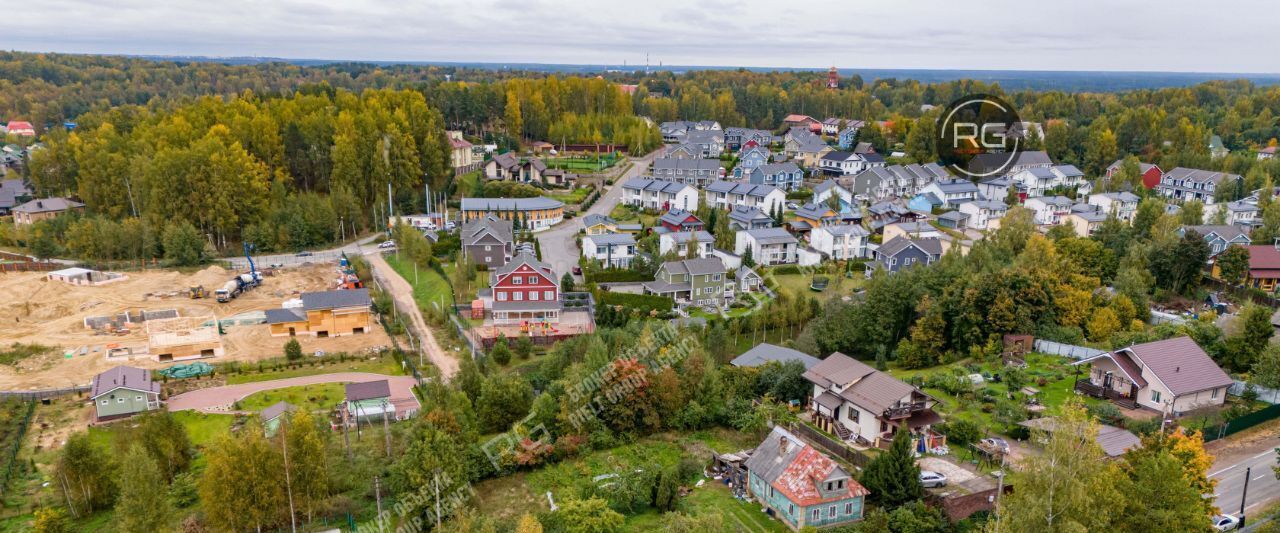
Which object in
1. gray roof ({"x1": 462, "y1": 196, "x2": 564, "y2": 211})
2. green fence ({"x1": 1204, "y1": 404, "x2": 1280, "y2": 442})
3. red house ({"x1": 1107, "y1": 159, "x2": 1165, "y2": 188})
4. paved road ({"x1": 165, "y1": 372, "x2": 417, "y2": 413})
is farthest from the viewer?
red house ({"x1": 1107, "y1": 159, "x2": 1165, "y2": 188})

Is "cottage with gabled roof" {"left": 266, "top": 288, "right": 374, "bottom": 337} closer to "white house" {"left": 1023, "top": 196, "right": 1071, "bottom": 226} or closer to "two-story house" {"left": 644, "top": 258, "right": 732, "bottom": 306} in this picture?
"two-story house" {"left": 644, "top": 258, "right": 732, "bottom": 306}

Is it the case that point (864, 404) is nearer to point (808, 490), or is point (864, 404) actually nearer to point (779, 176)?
point (808, 490)

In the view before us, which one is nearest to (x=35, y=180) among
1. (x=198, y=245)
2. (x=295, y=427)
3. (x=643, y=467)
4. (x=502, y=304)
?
(x=198, y=245)

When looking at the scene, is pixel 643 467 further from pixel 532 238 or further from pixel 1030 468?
pixel 532 238

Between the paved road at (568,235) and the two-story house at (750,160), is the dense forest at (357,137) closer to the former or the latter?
the two-story house at (750,160)

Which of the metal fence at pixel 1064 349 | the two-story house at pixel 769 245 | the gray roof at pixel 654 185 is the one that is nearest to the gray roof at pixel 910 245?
the two-story house at pixel 769 245

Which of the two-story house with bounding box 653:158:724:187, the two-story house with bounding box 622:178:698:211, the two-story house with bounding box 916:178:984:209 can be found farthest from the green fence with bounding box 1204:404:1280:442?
the two-story house with bounding box 653:158:724:187

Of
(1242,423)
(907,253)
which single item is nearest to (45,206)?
(907,253)
